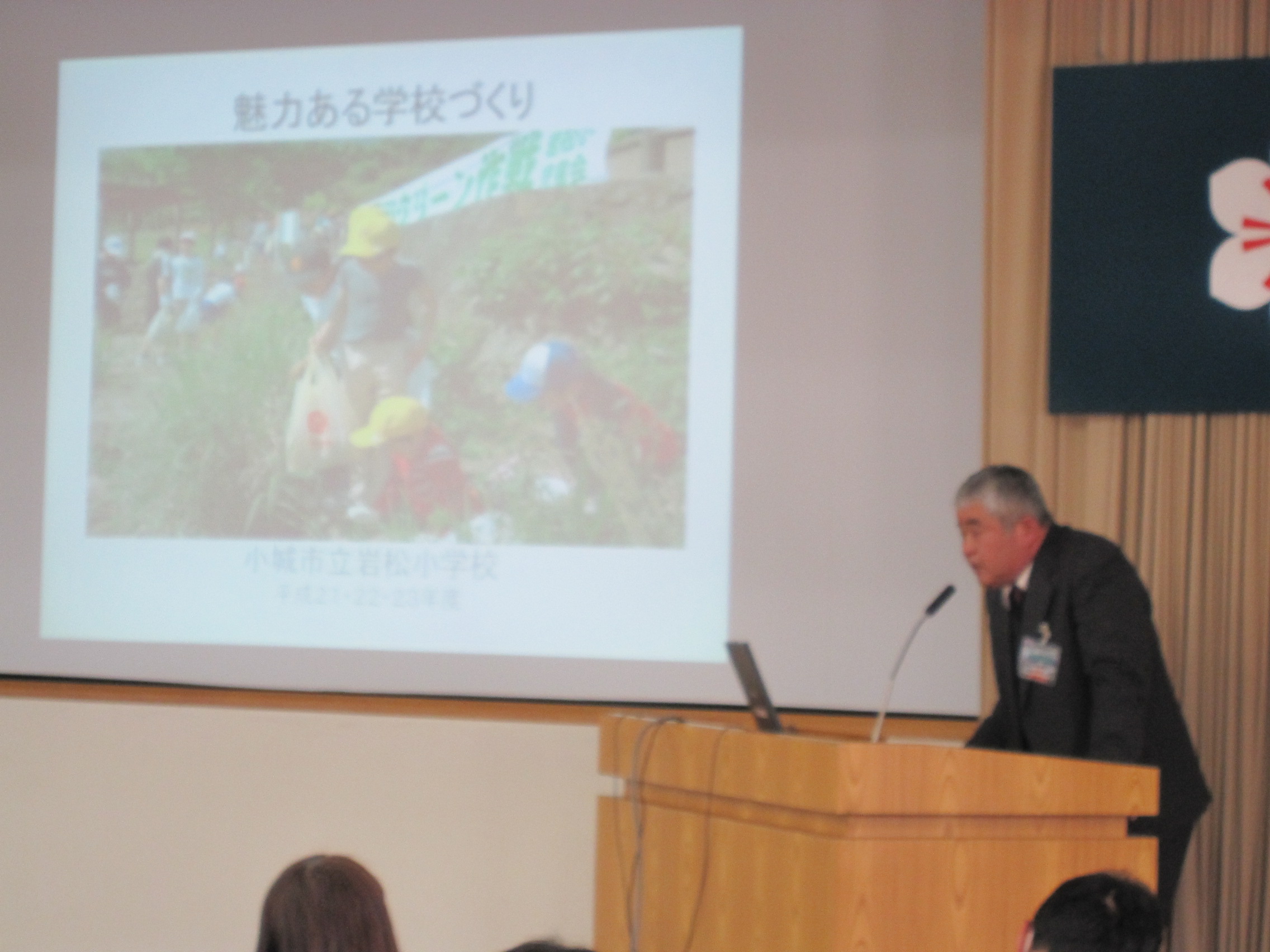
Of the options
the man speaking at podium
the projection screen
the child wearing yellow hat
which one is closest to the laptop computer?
the man speaking at podium

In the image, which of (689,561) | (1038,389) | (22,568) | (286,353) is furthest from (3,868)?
(1038,389)

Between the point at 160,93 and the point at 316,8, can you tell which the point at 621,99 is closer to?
the point at 316,8

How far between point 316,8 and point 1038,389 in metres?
2.54

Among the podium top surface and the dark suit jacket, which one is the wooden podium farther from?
the dark suit jacket

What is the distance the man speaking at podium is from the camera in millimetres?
3041

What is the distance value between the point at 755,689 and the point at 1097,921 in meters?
1.41

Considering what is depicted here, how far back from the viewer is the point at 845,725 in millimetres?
4160

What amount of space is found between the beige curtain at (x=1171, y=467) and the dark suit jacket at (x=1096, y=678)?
714 millimetres

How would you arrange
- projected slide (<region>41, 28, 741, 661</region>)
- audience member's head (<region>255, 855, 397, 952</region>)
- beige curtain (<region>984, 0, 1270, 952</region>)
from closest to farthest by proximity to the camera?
audience member's head (<region>255, 855, 397, 952</region>), beige curtain (<region>984, 0, 1270, 952</region>), projected slide (<region>41, 28, 741, 661</region>)

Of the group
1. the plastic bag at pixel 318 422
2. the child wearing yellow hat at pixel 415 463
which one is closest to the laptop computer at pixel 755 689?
the child wearing yellow hat at pixel 415 463

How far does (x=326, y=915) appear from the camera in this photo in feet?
5.04

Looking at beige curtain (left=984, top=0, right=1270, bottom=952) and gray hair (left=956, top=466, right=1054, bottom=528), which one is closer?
gray hair (left=956, top=466, right=1054, bottom=528)

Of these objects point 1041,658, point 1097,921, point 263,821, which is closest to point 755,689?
point 1041,658

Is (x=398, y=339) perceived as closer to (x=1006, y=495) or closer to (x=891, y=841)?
(x=1006, y=495)
